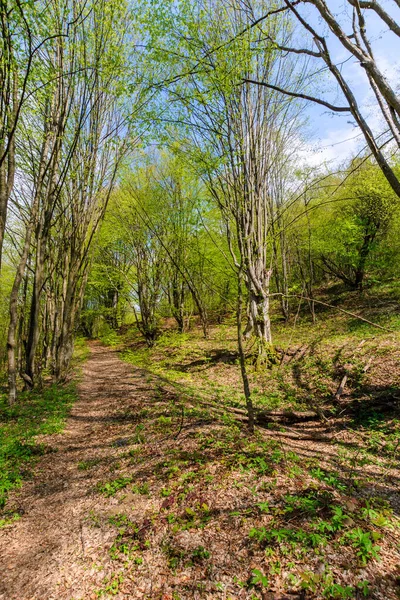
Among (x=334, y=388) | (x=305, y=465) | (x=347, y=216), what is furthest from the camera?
(x=347, y=216)

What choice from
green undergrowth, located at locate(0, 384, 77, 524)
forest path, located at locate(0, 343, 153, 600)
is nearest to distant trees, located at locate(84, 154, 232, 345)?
green undergrowth, located at locate(0, 384, 77, 524)

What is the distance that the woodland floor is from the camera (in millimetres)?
2359

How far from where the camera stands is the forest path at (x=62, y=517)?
252 cm

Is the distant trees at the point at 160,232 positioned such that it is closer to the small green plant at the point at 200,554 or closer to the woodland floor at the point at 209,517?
the woodland floor at the point at 209,517

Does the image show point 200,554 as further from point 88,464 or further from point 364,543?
point 88,464

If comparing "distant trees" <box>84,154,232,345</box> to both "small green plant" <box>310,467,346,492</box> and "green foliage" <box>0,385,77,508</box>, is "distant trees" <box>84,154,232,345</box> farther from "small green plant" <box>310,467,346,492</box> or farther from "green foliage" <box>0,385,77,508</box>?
"small green plant" <box>310,467,346,492</box>

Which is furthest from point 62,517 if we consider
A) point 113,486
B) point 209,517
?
point 209,517

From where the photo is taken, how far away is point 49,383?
9.53 metres

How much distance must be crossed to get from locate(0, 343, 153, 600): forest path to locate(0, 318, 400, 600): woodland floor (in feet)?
0.05

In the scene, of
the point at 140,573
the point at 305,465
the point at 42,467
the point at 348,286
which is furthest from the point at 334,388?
the point at 348,286

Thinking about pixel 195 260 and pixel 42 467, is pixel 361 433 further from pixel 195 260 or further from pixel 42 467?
pixel 195 260

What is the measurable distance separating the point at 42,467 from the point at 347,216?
1456cm

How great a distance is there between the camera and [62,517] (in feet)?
11.0

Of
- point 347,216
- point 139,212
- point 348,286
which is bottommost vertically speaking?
point 348,286
